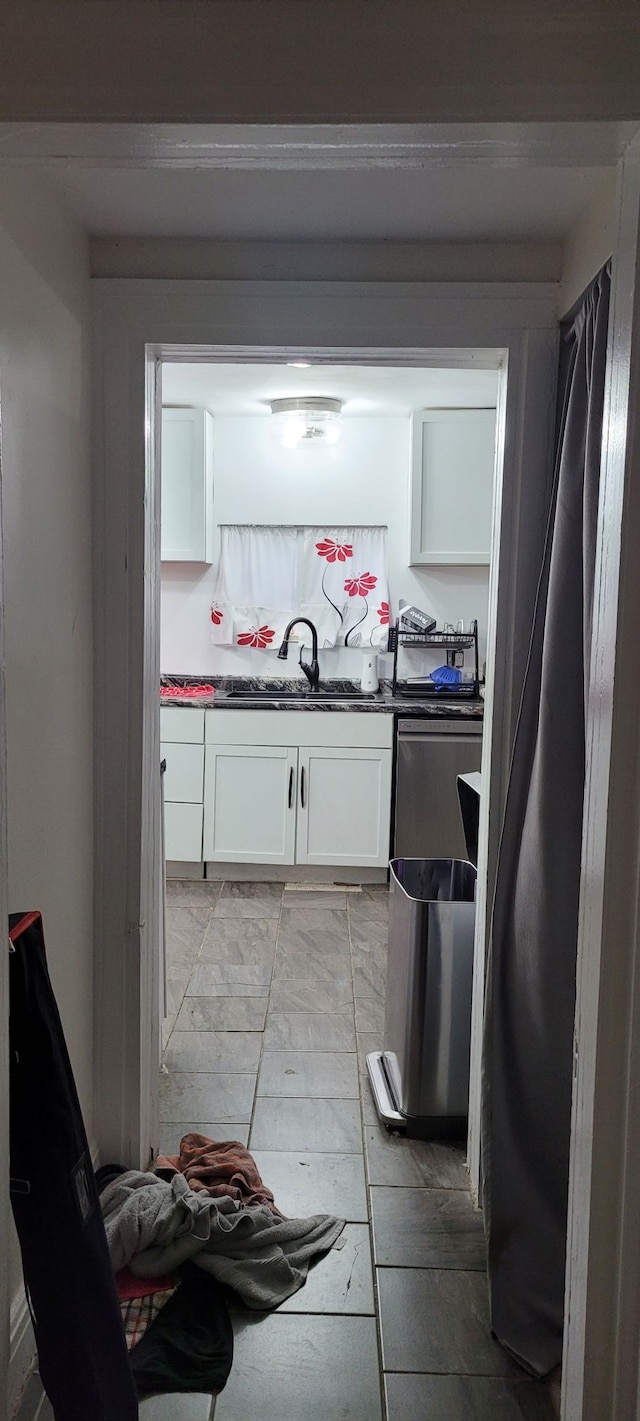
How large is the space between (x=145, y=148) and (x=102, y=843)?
5.14ft

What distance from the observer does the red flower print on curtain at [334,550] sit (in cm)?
525

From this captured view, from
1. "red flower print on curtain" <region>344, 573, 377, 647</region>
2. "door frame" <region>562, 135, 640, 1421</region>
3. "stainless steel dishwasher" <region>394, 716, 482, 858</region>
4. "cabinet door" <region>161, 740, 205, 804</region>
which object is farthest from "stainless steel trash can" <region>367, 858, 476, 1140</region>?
"red flower print on curtain" <region>344, 573, 377, 647</region>

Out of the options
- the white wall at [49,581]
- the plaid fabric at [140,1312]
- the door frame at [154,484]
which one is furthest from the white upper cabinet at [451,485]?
the plaid fabric at [140,1312]

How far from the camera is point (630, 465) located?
1045 millimetres

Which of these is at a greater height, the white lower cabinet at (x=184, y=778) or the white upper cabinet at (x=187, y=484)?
the white upper cabinet at (x=187, y=484)

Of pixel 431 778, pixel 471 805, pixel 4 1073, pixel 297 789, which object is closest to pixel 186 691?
pixel 297 789

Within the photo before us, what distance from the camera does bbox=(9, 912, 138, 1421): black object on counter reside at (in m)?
1.37

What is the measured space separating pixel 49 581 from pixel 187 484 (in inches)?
126

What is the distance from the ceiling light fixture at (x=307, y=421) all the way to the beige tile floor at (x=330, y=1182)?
2.39m

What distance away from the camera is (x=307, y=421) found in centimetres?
474

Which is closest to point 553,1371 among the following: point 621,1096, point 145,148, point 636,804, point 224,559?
point 621,1096

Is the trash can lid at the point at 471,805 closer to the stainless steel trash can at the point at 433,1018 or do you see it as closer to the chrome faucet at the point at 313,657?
the stainless steel trash can at the point at 433,1018

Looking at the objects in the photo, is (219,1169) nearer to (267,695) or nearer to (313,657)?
(267,695)

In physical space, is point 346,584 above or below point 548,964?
above
